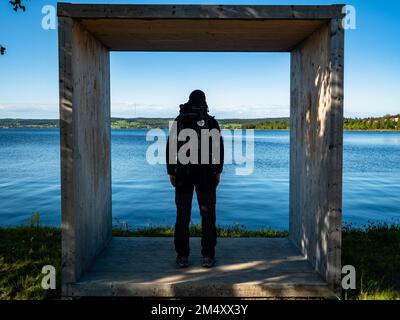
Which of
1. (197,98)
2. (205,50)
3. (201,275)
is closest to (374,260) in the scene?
(201,275)

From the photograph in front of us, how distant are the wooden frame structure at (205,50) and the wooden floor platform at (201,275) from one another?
171 millimetres

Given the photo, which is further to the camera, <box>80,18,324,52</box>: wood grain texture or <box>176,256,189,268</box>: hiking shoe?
<box>176,256,189,268</box>: hiking shoe

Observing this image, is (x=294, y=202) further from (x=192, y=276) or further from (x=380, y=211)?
(x=380, y=211)

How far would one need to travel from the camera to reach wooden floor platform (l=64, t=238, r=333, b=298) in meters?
4.18

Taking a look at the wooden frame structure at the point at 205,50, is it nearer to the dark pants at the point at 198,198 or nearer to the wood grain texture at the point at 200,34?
the wood grain texture at the point at 200,34

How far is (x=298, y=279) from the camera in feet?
14.4

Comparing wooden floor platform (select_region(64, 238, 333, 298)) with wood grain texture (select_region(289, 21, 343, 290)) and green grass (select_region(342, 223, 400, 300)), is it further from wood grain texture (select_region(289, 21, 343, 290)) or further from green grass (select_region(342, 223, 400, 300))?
green grass (select_region(342, 223, 400, 300))

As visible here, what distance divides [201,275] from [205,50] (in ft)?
10.1

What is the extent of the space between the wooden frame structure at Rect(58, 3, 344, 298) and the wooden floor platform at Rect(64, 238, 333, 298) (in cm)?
17

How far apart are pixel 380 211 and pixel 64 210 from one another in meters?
14.4

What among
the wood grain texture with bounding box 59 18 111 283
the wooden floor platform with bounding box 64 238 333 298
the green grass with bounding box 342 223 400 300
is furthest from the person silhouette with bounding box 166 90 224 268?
the green grass with bounding box 342 223 400 300

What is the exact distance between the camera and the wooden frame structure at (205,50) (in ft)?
13.3
